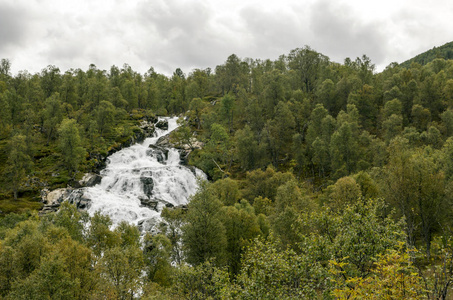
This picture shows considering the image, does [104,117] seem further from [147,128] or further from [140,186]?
[140,186]

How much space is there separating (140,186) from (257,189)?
3052cm

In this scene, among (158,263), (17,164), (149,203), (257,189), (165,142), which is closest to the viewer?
(158,263)

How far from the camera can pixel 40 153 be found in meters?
84.2

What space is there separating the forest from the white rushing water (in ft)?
21.1

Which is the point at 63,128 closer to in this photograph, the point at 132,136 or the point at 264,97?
the point at 132,136

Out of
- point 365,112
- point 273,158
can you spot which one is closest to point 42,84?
point 273,158

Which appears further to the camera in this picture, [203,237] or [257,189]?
[257,189]

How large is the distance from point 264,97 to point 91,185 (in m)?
66.5

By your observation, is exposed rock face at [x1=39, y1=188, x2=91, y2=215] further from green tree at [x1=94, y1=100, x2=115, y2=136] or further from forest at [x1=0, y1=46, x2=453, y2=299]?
green tree at [x1=94, y1=100, x2=115, y2=136]

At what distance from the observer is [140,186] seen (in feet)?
235

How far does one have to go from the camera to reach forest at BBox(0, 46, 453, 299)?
1791 centimetres

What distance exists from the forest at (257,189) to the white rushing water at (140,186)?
642cm

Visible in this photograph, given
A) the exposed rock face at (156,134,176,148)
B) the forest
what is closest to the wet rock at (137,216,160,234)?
the forest

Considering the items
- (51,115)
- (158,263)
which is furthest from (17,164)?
(158,263)
